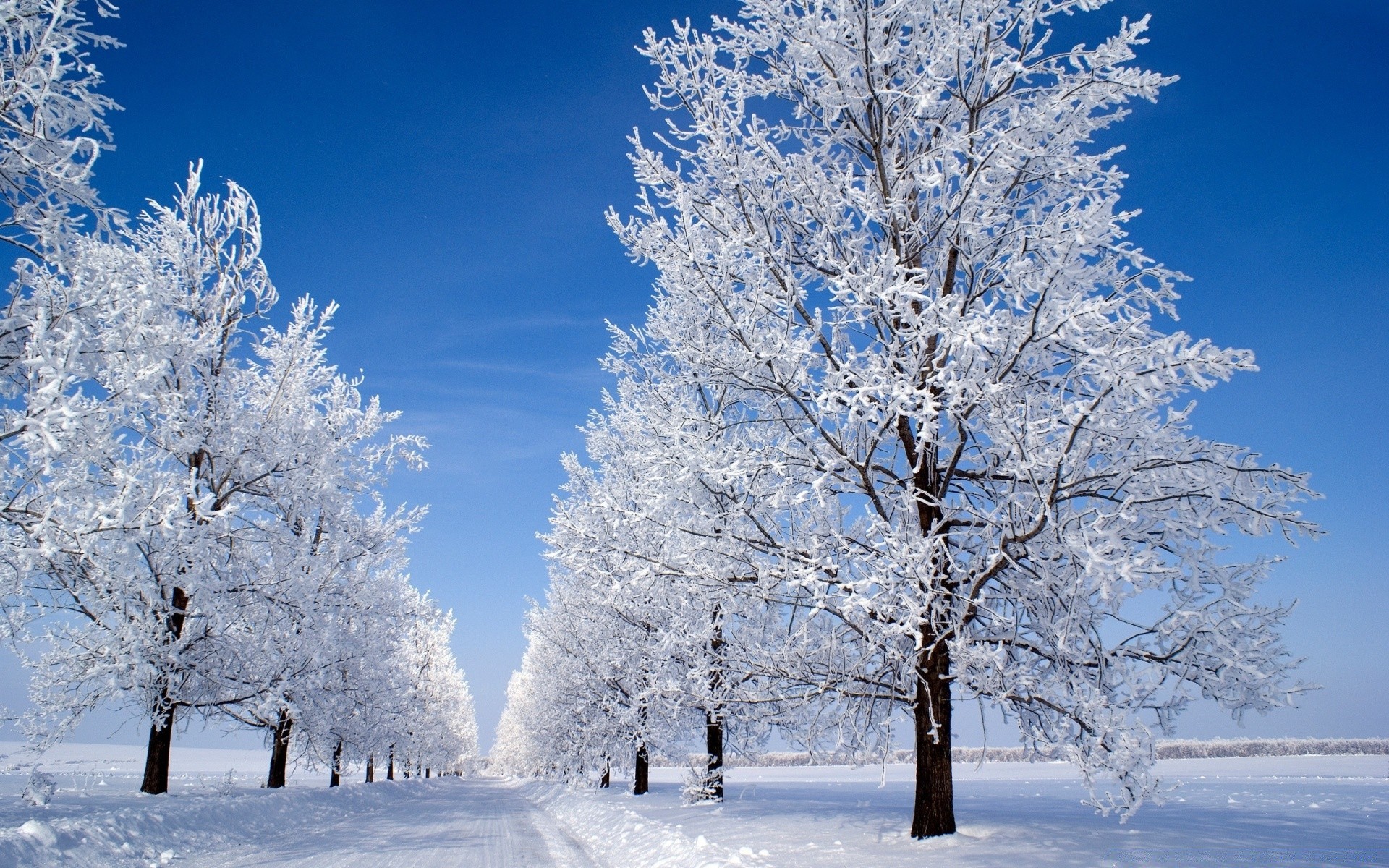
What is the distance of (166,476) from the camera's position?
26.8ft

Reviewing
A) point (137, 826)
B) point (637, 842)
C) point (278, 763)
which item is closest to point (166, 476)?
point (137, 826)

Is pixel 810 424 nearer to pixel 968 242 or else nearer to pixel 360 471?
pixel 968 242

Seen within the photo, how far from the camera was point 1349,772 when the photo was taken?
29.8m

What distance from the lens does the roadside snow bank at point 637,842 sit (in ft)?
20.4

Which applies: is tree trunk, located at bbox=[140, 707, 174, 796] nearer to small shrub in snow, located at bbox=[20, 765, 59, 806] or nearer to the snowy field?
the snowy field

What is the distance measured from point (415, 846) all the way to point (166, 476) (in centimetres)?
Answer: 592

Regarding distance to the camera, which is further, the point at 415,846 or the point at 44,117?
the point at 415,846

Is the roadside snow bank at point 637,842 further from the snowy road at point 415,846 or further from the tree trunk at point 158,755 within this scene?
the tree trunk at point 158,755

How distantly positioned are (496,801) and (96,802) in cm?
1443

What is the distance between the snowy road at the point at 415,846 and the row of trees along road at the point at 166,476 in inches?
92.4

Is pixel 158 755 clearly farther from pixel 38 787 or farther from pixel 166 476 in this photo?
pixel 166 476

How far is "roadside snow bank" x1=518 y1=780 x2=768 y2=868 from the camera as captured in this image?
6.22 metres

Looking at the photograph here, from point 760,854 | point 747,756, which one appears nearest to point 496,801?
point 747,756

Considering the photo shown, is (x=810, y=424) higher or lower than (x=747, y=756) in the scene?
higher
